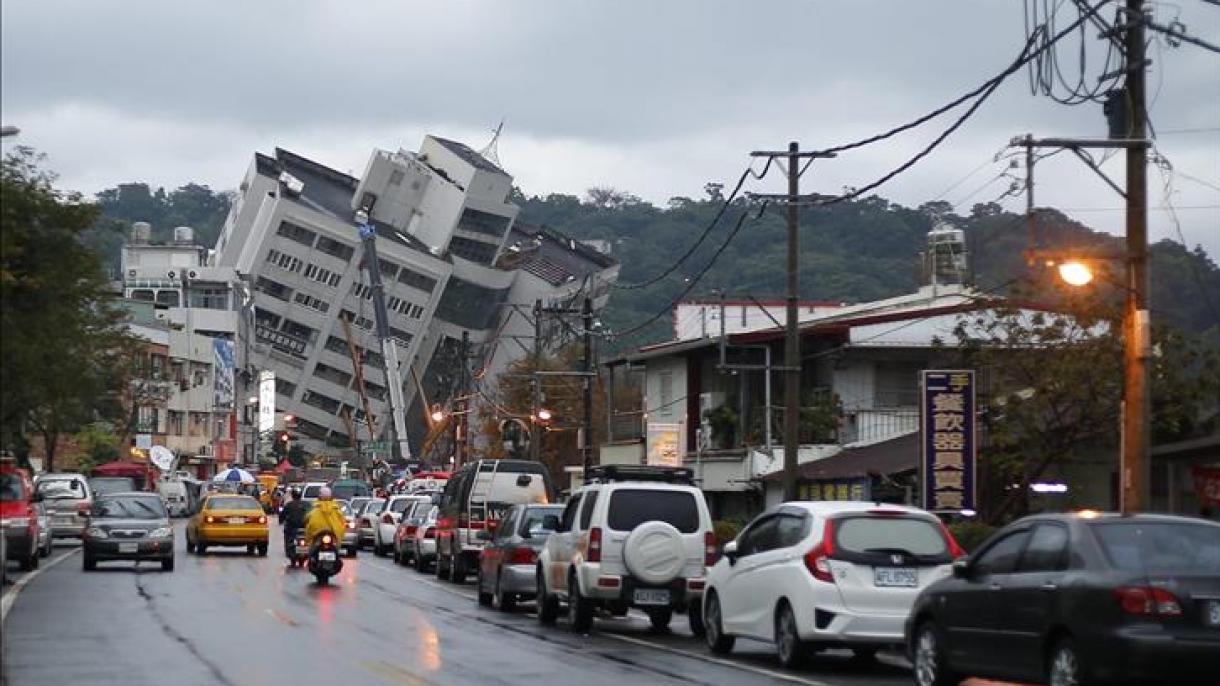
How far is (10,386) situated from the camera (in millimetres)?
21984

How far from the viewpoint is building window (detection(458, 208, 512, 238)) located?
12219 cm

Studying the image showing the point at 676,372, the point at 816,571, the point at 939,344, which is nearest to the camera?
the point at 816,571

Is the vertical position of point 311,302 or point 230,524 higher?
point 311,302

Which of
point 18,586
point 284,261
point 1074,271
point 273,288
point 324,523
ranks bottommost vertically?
point 18,586

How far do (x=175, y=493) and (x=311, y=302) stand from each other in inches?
1235

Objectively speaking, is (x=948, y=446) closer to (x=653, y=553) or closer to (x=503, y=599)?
(x=653, y=553)

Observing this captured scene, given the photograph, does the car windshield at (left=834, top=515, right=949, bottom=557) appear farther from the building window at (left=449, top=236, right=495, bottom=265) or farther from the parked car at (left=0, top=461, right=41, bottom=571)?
the building window at (left=449, top=236, right=495, bottom=265)

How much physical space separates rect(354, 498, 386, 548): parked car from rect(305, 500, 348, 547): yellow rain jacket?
17915 mm

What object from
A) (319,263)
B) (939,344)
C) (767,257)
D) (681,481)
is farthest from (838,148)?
(319,263)

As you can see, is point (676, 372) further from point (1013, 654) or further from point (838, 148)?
point (1013, 654)

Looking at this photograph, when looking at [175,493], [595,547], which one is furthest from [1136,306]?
[175,493]

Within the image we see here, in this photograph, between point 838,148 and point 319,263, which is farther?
point 319,263

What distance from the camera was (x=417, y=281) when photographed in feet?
400

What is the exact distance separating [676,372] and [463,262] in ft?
213
